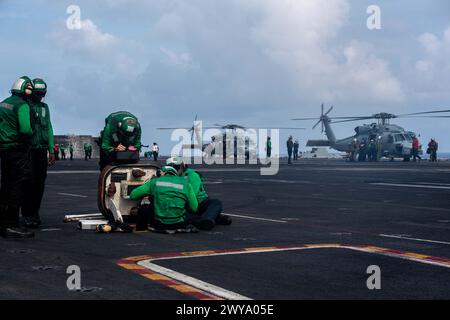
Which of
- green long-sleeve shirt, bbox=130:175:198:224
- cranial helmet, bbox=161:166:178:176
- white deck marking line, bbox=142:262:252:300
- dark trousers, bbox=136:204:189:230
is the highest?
cranial helmet, bbox=161:166:178:176

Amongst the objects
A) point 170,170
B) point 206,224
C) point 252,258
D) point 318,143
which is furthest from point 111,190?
point 318,143

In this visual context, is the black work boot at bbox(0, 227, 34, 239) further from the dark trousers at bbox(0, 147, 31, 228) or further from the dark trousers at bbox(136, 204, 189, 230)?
the dark trousers at bbox(136, 204, 189, 230)

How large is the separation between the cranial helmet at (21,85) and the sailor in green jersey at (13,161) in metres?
0.21

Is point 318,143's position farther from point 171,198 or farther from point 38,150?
point 171,198

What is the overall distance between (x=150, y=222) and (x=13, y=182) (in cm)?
229

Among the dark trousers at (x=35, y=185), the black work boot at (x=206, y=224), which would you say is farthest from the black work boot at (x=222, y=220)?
the dark trousers at (x=35, y=185)

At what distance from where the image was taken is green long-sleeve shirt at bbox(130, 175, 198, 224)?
10914mm

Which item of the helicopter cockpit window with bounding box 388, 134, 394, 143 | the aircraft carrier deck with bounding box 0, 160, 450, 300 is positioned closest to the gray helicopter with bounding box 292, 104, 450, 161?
the helicopter cockpit window with bounding box 388, 134, 394, 143

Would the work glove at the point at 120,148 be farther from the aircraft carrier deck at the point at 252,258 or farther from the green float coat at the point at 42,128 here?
the aircraft carrier deck at the point at 252,258

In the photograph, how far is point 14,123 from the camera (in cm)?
1062

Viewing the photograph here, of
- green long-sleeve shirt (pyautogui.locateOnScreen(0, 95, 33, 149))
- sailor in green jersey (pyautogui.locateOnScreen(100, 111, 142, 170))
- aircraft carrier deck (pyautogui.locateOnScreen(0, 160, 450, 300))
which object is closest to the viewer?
aircraft carrier deck (pyautogui.locateOnScreen(0, 160, 450, 300))

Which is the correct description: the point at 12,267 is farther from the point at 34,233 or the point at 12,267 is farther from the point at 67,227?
the point at 67,227

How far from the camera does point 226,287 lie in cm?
669
